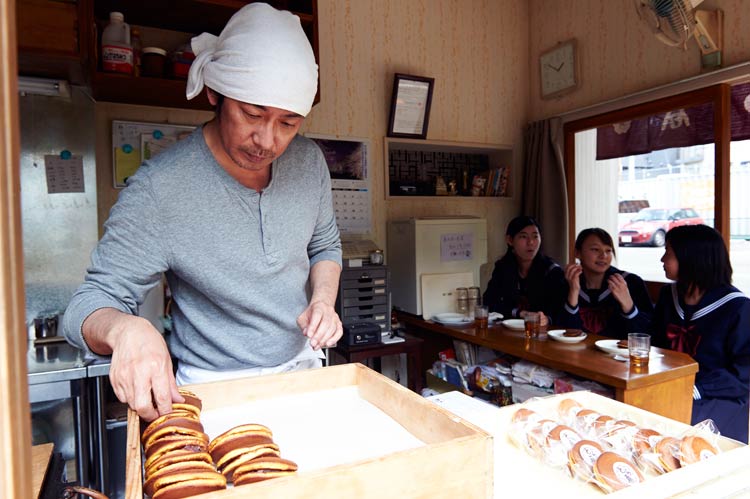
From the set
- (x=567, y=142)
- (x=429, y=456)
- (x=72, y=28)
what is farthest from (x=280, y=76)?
(x=567, y=142)

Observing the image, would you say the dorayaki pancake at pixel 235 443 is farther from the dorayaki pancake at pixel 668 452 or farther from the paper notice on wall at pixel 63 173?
the paper notice on wall at pixel 63 173

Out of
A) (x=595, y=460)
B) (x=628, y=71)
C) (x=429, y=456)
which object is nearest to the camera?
(x=429, y=456)

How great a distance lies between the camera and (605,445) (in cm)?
83

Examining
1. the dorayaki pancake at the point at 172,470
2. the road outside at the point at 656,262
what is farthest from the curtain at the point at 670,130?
the dorayaki pancake at the point at 172,470

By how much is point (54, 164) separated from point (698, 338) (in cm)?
306

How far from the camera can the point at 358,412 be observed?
0.79 metres

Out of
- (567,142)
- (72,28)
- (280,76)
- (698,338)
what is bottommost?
(698,338)

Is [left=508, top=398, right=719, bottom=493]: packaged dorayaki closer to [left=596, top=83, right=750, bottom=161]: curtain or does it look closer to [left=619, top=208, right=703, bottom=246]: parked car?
[left=619, top=208, right=703, bottom=246]: parked car

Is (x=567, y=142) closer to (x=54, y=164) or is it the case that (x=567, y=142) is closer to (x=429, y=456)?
(x=54, y=164)

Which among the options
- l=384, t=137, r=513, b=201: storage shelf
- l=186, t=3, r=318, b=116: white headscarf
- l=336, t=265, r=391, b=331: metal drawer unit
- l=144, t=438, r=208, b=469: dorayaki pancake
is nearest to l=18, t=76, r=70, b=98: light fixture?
l=336, t=265, r=391, b=331: metal drawer unit

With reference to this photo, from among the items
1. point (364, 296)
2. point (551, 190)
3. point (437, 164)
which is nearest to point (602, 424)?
point (364, 296)

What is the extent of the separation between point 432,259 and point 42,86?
2243 mm

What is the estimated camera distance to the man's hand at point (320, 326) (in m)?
1.00

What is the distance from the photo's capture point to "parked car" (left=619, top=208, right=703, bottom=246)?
2.94 metres
